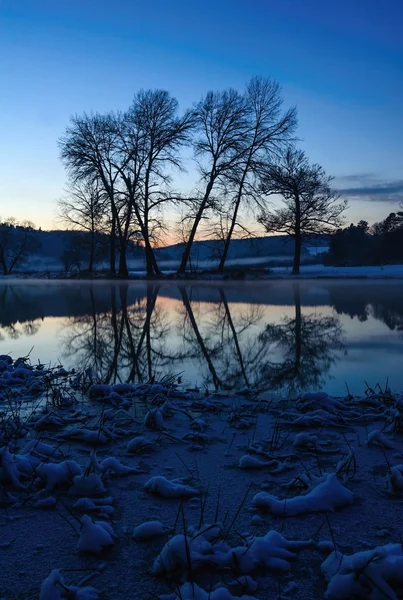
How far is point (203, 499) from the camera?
2268mm

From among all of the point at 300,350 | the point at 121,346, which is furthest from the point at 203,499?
the point at 121,346

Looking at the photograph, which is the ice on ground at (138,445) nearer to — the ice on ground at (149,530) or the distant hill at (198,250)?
the ice on ground at (149,530)

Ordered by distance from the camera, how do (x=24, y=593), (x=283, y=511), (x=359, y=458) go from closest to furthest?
(x=24, y=593), (x=283, y=511), (x=359, y=458)

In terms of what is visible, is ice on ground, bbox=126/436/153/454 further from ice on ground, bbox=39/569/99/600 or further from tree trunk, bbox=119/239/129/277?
tree trunk, bbox=119/239/129/277

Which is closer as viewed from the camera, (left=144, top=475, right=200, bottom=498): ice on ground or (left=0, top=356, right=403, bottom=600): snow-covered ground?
(left=0, top=356, right=403, bottom=600): snow-covered ground

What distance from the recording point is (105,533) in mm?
1874

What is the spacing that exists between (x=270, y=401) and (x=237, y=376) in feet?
3.32

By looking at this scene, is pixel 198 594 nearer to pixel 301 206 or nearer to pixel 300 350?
pixel 300 350

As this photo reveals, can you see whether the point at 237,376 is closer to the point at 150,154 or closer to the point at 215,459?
the point at 215,459

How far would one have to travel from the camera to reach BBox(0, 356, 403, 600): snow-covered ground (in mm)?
1646

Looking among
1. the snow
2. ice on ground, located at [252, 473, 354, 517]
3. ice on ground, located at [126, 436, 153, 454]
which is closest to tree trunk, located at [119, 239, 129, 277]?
ice on ground, located at [126, 436, 153, 454]

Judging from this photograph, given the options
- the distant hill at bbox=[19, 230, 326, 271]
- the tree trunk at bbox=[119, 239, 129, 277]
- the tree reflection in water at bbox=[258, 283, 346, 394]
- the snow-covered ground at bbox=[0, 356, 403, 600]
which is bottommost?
the snow-covered ground at bbox=[0, 356, 403, 600]

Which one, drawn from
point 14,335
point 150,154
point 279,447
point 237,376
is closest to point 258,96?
point 150,154

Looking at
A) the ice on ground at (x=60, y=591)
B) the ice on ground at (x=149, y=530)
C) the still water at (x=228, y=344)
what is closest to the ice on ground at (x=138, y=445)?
the ice on ground at (x=149, y=530)
